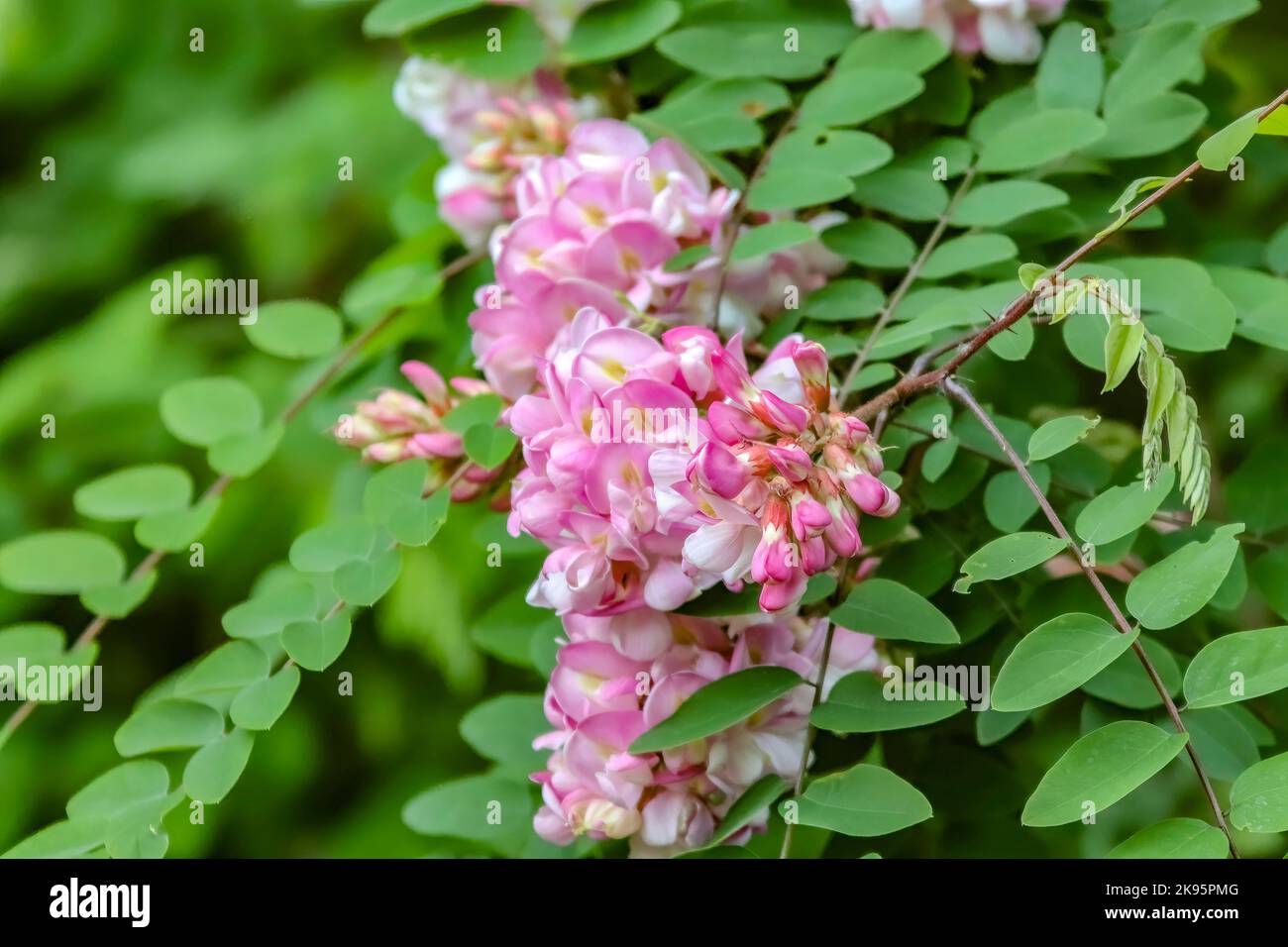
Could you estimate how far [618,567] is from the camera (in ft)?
1.61

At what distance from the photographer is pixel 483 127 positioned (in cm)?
73

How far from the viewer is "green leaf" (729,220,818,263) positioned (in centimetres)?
58

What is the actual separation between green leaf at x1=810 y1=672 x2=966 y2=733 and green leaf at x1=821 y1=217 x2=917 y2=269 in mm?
222

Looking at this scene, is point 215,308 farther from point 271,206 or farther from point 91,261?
point 91,261

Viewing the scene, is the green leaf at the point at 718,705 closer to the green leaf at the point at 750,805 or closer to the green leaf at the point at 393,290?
the green leaf at the point at 750,805

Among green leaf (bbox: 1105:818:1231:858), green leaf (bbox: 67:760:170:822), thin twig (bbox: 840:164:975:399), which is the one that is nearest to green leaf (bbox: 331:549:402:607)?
green leaf (bbox: 67:760:170:822)

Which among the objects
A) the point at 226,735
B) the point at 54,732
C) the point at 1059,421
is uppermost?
the point at 1059,421

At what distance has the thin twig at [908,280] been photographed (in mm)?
552

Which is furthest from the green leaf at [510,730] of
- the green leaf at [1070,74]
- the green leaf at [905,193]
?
the green leaf at [1070,74]

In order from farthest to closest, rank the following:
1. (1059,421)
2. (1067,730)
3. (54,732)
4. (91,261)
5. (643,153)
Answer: (91,261), (54,732), (1067,730), (643,153), (1059,421)

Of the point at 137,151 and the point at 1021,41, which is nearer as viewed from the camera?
the point at 1021,41

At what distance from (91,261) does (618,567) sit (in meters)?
1.08

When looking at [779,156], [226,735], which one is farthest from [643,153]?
[226,735]

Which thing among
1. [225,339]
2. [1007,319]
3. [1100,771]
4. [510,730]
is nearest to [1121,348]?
[1007,319]
